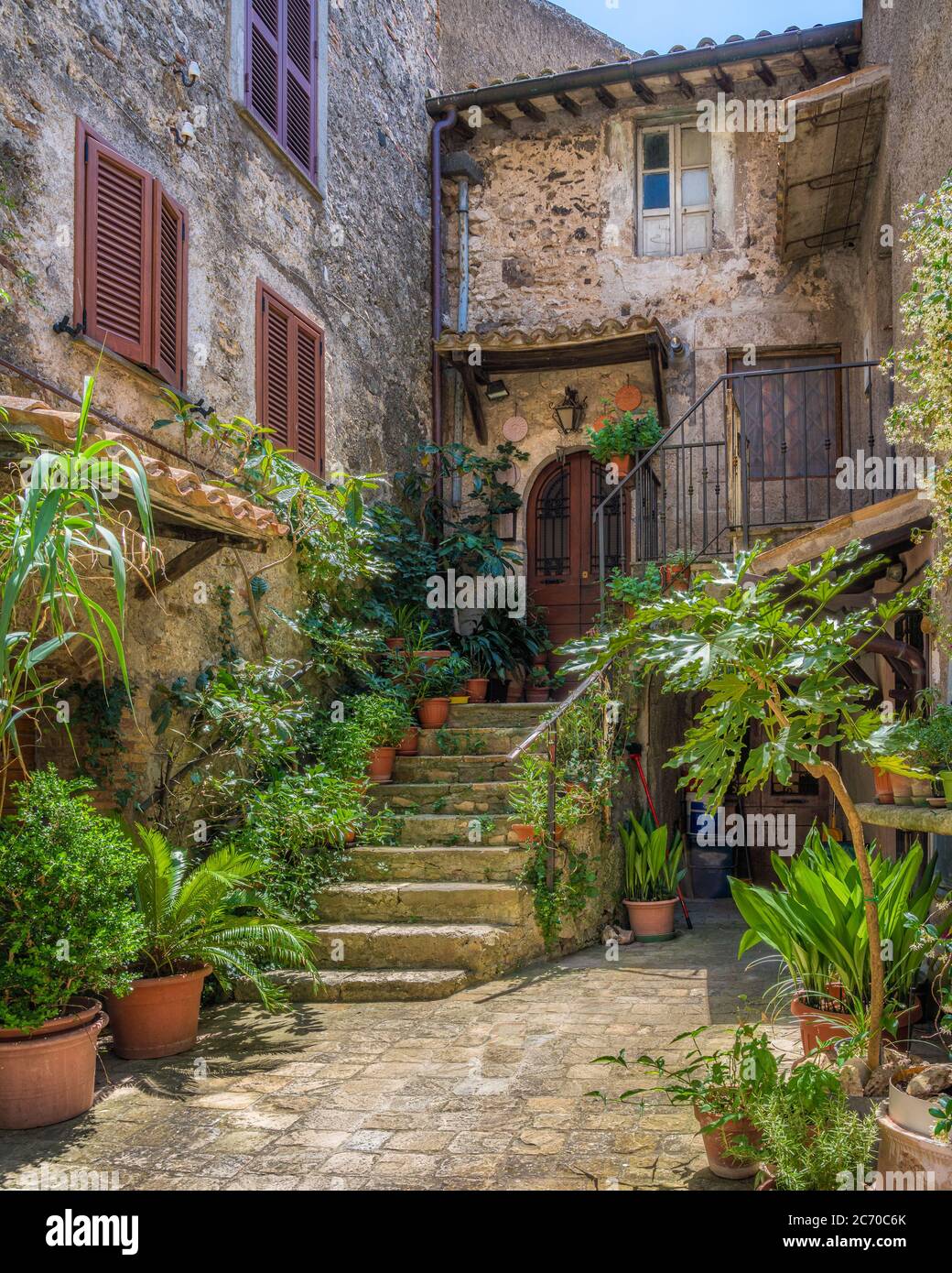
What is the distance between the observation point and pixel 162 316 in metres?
6.57

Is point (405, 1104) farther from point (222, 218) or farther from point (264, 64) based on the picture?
point (264, 64)

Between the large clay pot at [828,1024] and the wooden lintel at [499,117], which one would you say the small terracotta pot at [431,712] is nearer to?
the large clay pot at [828,1024]

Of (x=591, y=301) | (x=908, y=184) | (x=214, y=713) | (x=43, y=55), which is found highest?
(x=591, y=301)

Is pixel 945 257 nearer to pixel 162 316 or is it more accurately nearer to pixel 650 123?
pixel 162 316

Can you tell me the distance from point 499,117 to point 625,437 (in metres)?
3.99

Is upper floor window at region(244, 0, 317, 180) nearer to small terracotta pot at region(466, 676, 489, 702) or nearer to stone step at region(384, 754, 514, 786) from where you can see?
small terracotta pot at region(466, 676, 489, 702)

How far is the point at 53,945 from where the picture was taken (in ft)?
13.5

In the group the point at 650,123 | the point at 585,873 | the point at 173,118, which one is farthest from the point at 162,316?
the point at 650,123

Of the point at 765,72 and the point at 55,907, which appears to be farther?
the point at 765,72

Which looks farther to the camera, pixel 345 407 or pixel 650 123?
pixel 650 123

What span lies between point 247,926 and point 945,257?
410 centimetres

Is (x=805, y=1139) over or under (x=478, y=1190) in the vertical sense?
over

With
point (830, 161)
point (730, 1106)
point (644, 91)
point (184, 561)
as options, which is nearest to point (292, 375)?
point (184, 561)

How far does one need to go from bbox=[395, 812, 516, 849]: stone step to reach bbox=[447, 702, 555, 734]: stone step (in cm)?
167
